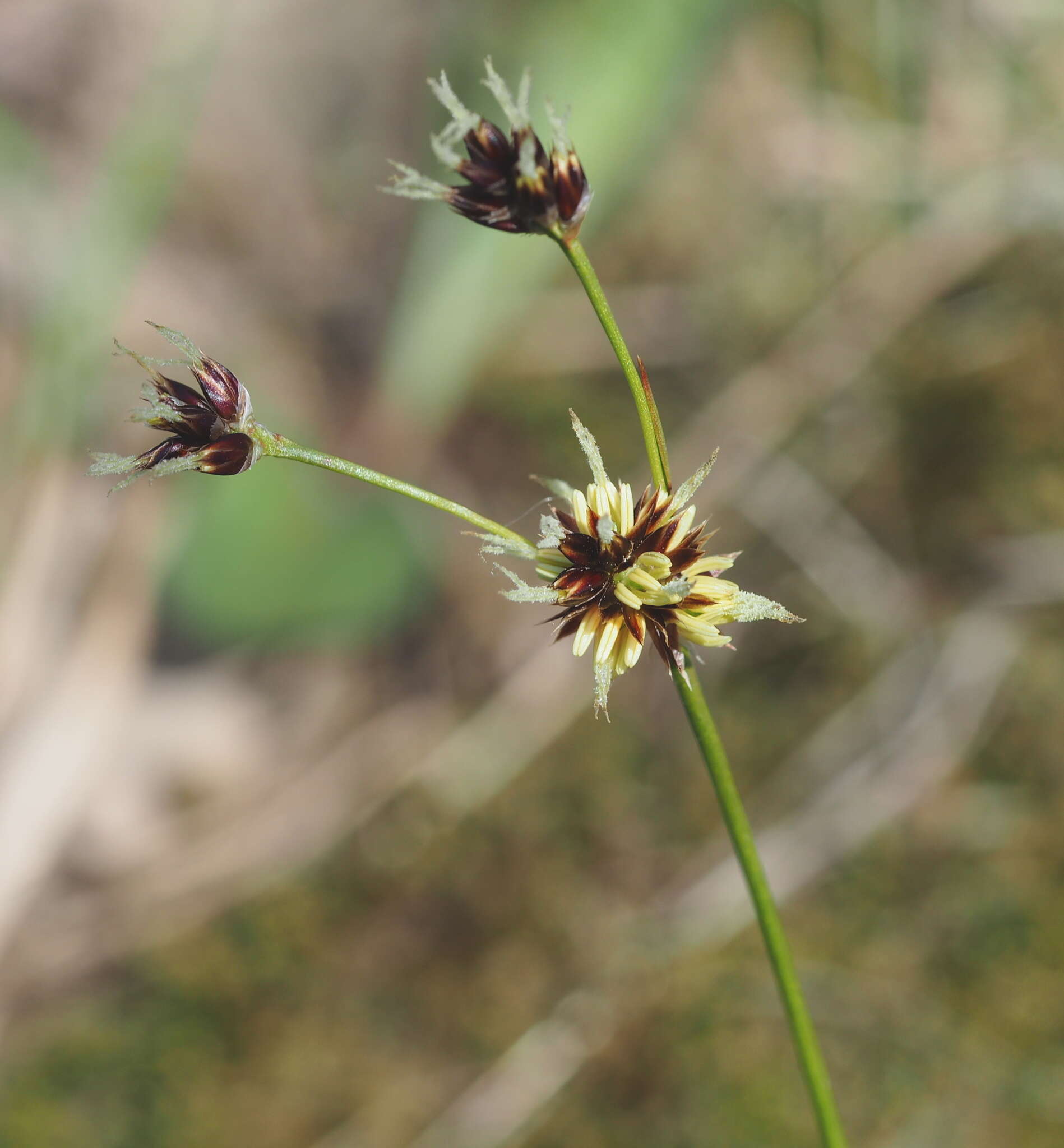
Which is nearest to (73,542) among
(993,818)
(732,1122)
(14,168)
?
(14,168)

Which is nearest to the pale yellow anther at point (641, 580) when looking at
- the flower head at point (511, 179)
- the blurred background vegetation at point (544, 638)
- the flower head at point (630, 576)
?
the flower head at point (630, 576)

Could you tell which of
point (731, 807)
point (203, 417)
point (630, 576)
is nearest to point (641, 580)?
point (630, 576)

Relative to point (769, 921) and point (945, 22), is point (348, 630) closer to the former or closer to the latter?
point (769, 921)

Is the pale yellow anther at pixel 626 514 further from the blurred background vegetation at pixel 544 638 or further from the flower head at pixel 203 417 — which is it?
the blurred background vegetation at pixel 544 638

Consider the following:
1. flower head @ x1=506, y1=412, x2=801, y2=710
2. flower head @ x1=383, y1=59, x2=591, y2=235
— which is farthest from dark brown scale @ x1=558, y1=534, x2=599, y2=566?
flower head @ x1=383, y1=59, x2=591, y2=235

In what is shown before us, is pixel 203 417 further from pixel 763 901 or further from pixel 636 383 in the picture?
pixel 763 901

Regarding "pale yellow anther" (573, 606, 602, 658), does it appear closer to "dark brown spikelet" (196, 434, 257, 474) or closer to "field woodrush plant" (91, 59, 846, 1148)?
"field woodrush plant" (91, 59, 846, 1148)
